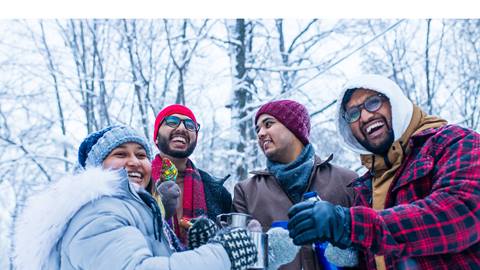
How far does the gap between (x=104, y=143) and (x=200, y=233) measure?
67cm

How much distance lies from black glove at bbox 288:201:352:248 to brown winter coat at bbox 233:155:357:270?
3.22 ft

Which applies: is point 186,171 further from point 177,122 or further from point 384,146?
point 384,146

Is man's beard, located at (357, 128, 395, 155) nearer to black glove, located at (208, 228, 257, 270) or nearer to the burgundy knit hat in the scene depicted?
the burgundy knit hat

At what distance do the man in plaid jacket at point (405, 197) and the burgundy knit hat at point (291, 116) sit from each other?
2.42ft

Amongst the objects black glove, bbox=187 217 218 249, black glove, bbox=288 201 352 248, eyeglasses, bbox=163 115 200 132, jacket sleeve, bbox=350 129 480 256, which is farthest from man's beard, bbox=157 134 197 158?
jacket sleeve, bbox=350 129 480 256

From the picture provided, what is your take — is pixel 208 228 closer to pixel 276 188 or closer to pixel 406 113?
pixel 276 188

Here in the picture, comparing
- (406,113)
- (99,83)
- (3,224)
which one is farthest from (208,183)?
(3,224)

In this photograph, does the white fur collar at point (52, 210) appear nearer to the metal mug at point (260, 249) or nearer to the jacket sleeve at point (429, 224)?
the metal mug at point (260, 249)

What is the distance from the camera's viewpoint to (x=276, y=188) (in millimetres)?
3041

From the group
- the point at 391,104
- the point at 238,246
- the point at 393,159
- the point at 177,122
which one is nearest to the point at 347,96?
the point at 391,104

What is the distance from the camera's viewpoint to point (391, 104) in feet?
7.98

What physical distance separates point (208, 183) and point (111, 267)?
1780 millimetres

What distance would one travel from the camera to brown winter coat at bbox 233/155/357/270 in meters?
2.78

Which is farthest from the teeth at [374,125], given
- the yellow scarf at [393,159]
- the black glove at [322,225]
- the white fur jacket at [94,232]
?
the white fur jacket at [94,232]
